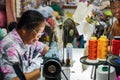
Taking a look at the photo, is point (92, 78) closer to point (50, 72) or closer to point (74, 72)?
point (74, 72)

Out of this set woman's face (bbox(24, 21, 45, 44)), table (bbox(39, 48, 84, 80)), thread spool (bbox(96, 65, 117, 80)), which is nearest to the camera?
thread spool (bbox(96, 65, 117, 80))

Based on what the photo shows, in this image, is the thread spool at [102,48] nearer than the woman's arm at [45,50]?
Yes

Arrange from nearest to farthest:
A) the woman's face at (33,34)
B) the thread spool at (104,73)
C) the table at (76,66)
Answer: the thread spool at (104,73), the woman's face at (33,34), the table at (76,66)

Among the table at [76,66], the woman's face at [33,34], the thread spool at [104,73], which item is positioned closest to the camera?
the thread spool at [104,73]

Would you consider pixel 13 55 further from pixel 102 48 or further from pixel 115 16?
pixel 115 16

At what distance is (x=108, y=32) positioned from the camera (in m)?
1.41

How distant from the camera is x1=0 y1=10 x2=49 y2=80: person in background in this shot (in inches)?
49.6

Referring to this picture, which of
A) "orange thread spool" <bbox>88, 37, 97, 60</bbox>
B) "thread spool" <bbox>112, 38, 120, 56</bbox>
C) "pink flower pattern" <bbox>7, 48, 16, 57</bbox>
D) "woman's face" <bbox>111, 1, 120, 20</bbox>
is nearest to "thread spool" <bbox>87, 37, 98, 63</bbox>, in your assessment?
"orange thread spool" <bbox>88, 37, 97, 60</bbox>

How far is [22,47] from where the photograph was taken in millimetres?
1328

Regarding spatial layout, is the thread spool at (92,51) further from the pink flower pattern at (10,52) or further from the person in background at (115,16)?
the pink flower pattern at (10,52)

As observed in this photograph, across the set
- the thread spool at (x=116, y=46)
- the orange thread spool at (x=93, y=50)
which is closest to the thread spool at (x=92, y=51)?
the orange thread spool at (x=93, y=50)

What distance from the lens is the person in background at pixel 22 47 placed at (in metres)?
1.26

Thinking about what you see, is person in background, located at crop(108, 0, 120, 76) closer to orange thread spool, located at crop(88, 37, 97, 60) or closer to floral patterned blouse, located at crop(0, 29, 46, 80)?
orange thread spool, located at crop(88, 37, 97, 60)

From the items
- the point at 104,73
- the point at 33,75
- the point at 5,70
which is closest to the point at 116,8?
the point at 104,73
